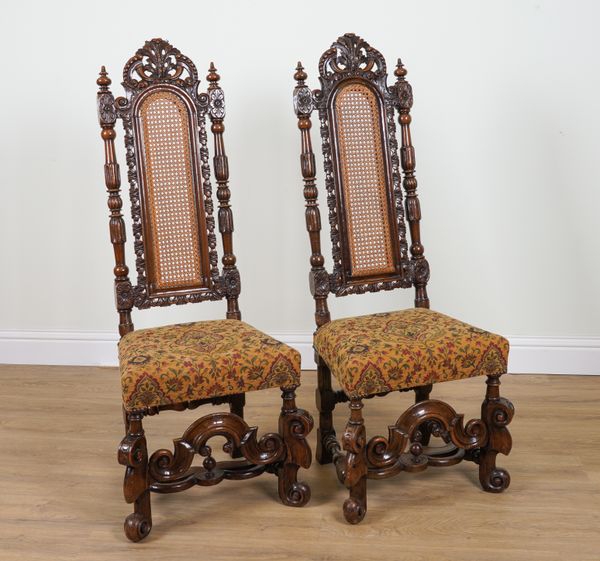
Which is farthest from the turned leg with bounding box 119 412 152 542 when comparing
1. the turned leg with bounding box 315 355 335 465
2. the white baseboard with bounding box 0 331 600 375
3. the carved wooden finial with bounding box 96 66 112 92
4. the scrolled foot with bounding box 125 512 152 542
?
the white baseboard with bounding box 0 331 600 375

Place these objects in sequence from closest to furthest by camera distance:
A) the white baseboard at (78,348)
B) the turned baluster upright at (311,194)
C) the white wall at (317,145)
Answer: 1. the turned baluster upright at (311,194)
2. the white wall at (317,145)
3. the white baseboard at (78,348)

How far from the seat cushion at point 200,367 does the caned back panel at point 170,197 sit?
33 centimetres

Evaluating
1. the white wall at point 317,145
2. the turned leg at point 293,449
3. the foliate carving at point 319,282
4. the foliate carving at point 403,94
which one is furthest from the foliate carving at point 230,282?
the white wall at point 317,145

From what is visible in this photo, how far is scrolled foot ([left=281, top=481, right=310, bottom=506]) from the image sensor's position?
2.26m

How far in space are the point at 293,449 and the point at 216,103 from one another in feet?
3.76

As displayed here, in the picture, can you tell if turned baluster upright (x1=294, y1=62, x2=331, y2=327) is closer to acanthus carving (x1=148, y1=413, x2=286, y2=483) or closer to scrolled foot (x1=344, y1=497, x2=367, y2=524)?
acanthus carving (x1=148, y1=413, x2=286, y2=483)

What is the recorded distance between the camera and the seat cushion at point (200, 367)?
6.76 feet

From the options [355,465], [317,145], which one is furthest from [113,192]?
[317,145]

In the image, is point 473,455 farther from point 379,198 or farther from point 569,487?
point 379,198

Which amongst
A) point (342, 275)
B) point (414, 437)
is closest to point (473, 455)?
point (414, 437)

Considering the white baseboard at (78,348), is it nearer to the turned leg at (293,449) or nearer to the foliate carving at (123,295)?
the foliate carving at (123,295)

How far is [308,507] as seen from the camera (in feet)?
7.43

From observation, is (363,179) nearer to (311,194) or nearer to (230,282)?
(311,194)

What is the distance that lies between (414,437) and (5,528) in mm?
1172
